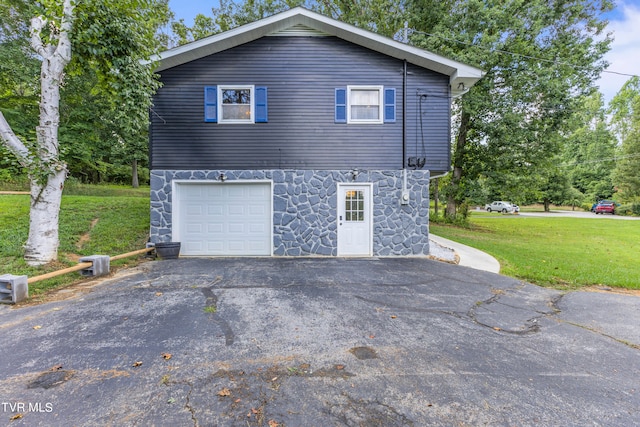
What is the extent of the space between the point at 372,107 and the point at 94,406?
25.6ft

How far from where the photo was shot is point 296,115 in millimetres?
7746

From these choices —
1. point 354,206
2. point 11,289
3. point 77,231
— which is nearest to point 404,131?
point 354,206

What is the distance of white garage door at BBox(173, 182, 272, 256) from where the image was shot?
25.5ft

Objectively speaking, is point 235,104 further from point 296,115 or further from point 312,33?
point 312,33

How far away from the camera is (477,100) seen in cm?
1306

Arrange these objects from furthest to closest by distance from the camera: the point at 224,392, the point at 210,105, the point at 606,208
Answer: the point at 606,208, the point at 210,105, the point at 224,392

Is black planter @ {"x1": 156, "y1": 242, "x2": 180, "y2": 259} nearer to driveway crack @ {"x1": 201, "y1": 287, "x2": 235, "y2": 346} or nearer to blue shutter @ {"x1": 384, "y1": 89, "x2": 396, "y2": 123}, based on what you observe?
driveway crack @ {"x1": 201, "y1": 287, "x2": 235, "y2": 346}

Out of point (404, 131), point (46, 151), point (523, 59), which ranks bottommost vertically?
point (46, 151)

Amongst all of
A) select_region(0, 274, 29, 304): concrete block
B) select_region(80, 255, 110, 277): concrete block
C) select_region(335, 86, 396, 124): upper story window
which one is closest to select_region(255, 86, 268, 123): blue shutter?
select_region(335, 86, 396, 124): upper story window

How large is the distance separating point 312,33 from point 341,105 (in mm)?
2146

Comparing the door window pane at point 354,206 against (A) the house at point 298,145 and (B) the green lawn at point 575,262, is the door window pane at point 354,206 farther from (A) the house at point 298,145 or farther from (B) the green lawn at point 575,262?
(B) the green lawn at point 575,262

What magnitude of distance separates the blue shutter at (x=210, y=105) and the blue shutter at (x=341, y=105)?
3.22 metres

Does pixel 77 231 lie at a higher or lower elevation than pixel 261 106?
lower

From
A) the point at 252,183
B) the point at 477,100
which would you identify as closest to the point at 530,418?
the point at 252,183
